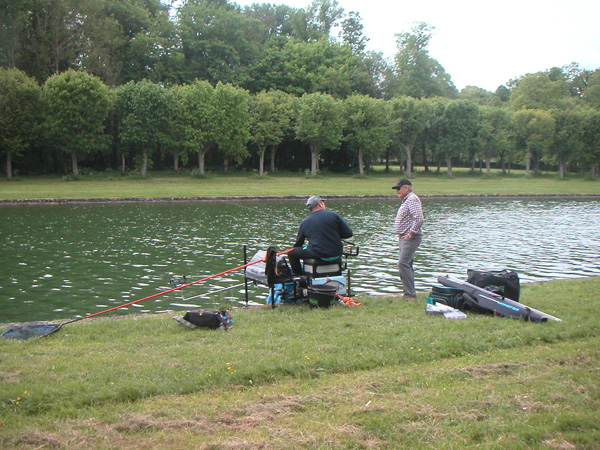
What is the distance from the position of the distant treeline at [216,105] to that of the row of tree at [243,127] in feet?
0.48

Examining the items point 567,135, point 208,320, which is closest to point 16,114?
point 208,320

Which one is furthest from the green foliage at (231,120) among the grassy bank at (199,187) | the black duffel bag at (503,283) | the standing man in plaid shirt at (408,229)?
the black duffel bag at (503,283)

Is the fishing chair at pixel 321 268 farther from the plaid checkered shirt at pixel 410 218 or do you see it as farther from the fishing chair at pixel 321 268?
the plaid checkered shirt at pixel 410 218

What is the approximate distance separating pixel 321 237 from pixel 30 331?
466 centimetres

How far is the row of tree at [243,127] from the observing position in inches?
1918

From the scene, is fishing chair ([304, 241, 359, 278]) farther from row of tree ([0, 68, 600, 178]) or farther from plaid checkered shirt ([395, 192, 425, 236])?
row of tree ([0, 68, 600, 178])

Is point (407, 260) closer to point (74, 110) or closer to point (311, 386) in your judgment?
point (311, 386)

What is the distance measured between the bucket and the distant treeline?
44.5m

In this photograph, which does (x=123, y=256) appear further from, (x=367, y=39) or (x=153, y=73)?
(x=367, y=39)

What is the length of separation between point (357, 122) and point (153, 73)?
88.5 feet

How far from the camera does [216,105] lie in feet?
180

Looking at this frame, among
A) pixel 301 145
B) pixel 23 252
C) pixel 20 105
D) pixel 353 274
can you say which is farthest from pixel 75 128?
pixel 353 274

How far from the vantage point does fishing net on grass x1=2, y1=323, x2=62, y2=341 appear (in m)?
7.78

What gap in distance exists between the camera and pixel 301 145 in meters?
67.8
